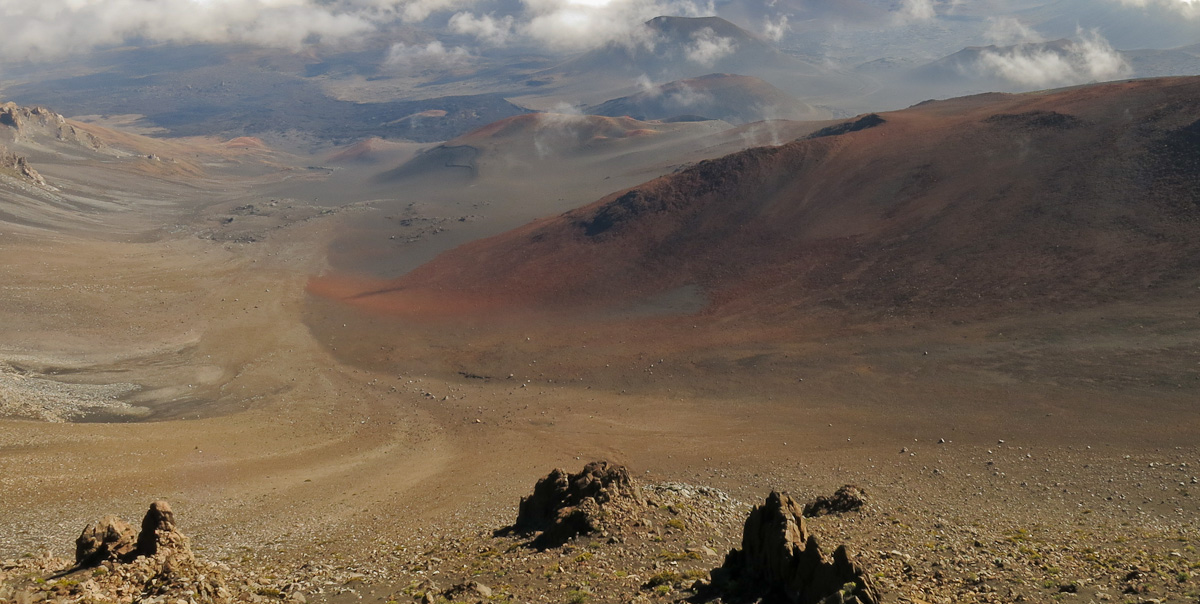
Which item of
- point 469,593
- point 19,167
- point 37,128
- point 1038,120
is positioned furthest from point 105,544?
point 37,128

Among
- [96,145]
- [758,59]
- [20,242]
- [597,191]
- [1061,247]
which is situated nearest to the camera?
[1061,247]

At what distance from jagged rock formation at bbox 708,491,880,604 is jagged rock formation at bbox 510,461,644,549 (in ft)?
11.3

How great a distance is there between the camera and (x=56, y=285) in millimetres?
42625

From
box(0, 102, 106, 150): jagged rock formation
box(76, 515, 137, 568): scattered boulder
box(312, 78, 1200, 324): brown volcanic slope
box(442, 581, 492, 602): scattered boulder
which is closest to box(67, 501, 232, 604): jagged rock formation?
box(76, 515, 137, 568): scattered boulder

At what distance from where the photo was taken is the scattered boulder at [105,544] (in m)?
11.9

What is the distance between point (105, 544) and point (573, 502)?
8.00 m

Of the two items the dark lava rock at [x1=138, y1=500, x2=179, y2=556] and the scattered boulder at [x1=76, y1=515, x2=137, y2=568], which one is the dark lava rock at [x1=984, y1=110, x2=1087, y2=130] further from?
the scattered boulder at [x1=76, y1=515, x2=137, y2=568]

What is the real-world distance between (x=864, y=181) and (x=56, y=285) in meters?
45.8

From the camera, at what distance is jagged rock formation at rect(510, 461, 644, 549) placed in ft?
48.1

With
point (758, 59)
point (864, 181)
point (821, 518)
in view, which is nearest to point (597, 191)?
point (864, 181)

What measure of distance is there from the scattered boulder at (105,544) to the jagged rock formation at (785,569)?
9.15m

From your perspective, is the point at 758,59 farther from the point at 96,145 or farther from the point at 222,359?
the point at 222,359

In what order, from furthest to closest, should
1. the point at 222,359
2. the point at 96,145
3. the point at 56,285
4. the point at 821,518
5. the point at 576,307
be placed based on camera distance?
1. the point at 96,145
2. the point at 56,285
3. the point at 576,307
4. the point at 222,359
5. the point at 821,518

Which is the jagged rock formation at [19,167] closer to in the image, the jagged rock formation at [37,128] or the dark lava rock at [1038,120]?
the jagged rock formation at [37,128]
